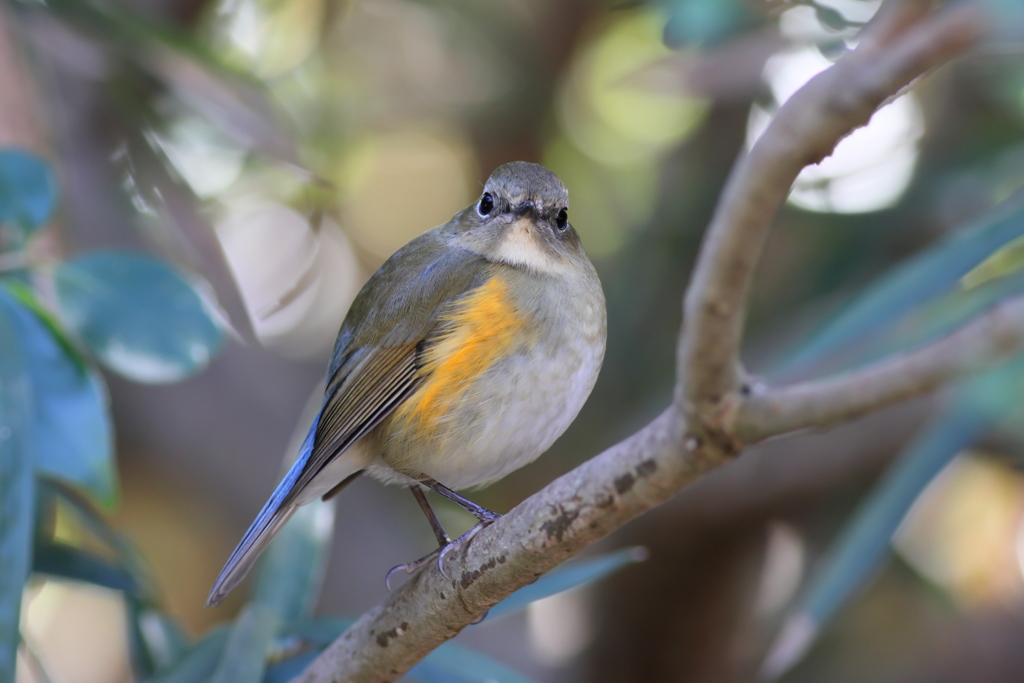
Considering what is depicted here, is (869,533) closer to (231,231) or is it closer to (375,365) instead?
(375,365)

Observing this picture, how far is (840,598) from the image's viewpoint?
262cm

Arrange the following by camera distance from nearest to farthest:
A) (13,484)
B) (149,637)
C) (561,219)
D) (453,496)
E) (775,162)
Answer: (775,162)
(13,484)
(453,496)
(561,219)
(149,637)

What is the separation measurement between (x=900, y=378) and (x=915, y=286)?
4.95ft

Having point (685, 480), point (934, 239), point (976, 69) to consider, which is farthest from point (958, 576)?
point (685, 480)

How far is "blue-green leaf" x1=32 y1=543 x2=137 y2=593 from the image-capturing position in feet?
9.24

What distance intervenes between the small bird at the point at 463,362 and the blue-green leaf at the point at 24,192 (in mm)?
793

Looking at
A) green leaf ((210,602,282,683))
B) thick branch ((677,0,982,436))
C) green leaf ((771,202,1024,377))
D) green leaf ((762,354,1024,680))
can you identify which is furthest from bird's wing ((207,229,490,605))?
thick branch ((677,0,982,436))

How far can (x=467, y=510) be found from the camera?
2480mm

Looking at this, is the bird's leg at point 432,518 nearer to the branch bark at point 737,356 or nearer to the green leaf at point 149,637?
the branch bark at point 737,356

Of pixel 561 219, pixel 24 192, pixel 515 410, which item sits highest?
pixel 24 192

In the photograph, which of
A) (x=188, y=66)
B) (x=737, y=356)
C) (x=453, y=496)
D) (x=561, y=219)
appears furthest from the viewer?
(x=188, y=66)

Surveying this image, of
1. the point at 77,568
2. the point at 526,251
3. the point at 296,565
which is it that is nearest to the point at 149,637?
the point at 77,568

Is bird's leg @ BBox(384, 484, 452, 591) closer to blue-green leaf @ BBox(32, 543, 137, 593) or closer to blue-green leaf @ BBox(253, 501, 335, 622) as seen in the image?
blue-green leaf @ BBox(253, 501, 335, 622)

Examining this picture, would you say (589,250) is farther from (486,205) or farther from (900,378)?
(900,378)
